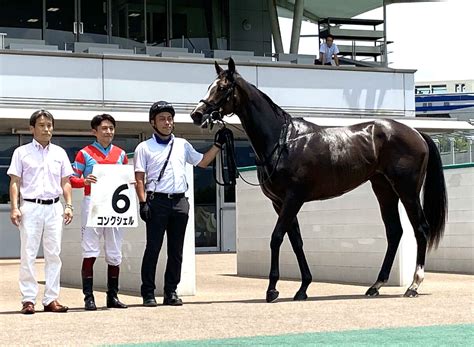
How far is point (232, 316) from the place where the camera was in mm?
9211

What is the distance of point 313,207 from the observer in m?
15.0

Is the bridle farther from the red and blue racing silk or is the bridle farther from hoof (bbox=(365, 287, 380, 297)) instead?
hoof (bbox=(365, 287, 380, 297))

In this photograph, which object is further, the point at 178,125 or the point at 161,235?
the point at 178,125

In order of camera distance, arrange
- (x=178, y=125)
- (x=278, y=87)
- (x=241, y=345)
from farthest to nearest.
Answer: (x=278, y=87) → (x=178, y=125) → (x=241, y=345)

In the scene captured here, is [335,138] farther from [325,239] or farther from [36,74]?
[36,74]

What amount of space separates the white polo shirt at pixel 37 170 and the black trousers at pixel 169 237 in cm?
111

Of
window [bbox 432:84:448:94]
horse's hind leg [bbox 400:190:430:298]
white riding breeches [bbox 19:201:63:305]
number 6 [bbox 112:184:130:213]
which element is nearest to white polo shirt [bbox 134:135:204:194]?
number 6 [bbox 112:184:130:213]

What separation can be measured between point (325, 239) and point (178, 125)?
33.5 feet

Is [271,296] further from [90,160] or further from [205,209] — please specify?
[205,209]

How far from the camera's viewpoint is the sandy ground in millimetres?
8039

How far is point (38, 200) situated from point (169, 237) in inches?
61.8

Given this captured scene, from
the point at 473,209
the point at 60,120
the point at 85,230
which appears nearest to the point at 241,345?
the point at 85,230

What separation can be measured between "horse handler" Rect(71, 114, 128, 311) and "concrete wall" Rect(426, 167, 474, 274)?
737 cm

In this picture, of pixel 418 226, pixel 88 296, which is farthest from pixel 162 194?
pixel 418 226
